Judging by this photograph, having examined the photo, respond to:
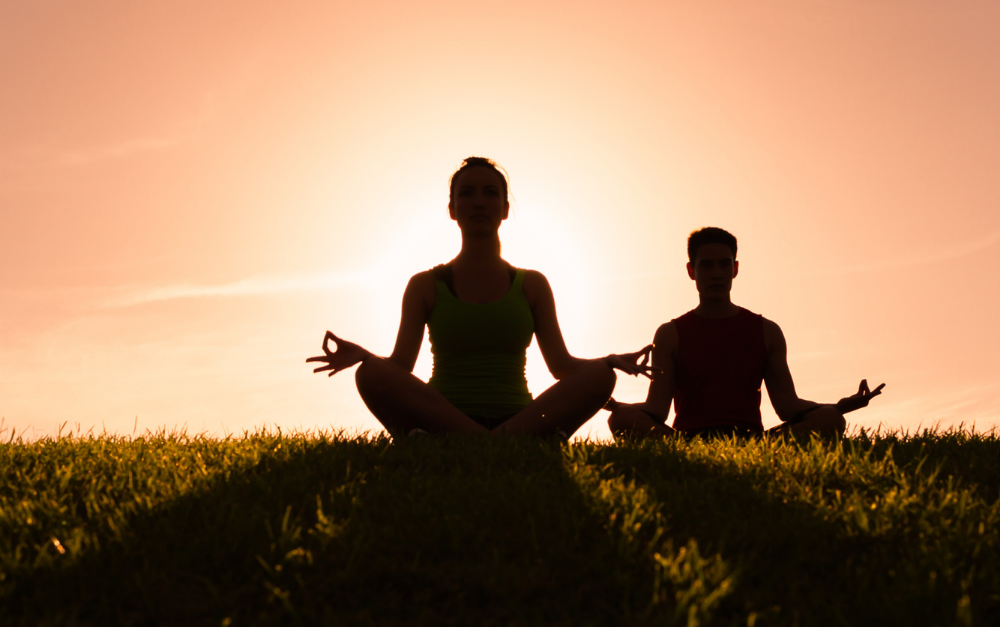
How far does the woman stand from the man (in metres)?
1.08

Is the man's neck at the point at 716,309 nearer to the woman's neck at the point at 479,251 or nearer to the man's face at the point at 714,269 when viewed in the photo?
the man's face at the point at 714,269

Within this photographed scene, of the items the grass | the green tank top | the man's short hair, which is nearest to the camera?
the grass

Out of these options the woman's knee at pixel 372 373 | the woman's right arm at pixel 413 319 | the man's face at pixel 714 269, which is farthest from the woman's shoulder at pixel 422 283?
the man's face at pixel 714 269

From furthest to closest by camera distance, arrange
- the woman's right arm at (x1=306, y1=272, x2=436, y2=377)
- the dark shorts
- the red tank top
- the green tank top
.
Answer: the red tank top < the dark shorts < the woman's right arm at (x1=306, y1=272, x2=436, y2=377) < the green tank top

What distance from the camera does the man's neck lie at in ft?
23.5

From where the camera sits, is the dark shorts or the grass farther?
the dark shorts

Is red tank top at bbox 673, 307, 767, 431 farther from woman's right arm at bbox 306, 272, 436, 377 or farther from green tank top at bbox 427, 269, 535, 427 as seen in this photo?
woman's right arm at bbox 306, 272, 436, 377

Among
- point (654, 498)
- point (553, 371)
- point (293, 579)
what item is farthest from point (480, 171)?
point (293, 579)

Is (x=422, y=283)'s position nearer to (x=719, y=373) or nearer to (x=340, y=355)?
(x=340, y=355)

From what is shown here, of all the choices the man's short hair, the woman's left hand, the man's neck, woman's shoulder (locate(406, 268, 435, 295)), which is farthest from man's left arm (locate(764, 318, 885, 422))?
woman's shoulder (locate(406, 268, 435, 295))

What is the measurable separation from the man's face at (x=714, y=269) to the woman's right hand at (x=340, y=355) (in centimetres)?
333

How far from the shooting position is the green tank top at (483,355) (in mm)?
5906

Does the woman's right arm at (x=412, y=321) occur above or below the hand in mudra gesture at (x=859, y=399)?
above

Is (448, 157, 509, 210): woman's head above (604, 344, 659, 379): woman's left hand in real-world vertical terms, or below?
above
